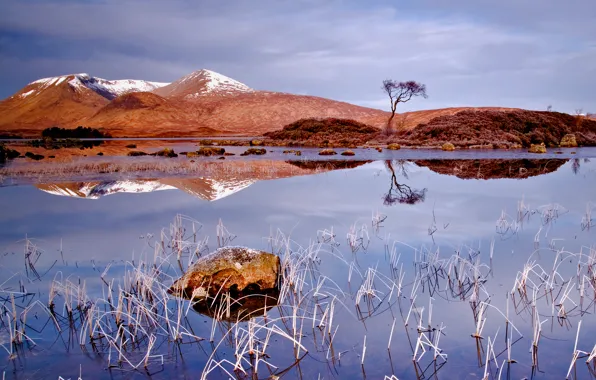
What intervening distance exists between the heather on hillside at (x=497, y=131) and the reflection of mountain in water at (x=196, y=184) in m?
24.0

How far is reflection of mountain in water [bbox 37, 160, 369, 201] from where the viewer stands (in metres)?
18.4

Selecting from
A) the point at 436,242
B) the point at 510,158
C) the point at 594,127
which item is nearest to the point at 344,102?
the point at 594,127

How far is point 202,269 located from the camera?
25.0 feet

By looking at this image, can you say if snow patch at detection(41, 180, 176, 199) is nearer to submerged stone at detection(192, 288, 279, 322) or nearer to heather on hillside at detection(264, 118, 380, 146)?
submerged stone at detection(192, 288, 279, 322)

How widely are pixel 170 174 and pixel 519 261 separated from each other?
17.8m

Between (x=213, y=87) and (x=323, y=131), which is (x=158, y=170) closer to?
(x=323, y=131)

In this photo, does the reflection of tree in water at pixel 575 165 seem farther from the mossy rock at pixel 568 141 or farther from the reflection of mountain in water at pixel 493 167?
the mossy rock at pixel 568 141

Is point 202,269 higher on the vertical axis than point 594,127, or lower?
lower

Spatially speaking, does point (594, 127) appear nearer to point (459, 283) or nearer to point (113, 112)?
point (459, 283)

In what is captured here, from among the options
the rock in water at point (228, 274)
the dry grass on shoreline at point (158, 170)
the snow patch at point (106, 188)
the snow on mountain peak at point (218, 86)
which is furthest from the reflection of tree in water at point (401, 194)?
the snow on mountain peak at point (218, 86)

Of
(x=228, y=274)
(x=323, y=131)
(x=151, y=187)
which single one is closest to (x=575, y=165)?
(x=151, y=187)

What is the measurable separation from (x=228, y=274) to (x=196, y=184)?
13114 mm

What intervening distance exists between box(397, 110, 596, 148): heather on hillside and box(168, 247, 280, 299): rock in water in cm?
3874

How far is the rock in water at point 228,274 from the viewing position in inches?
293
